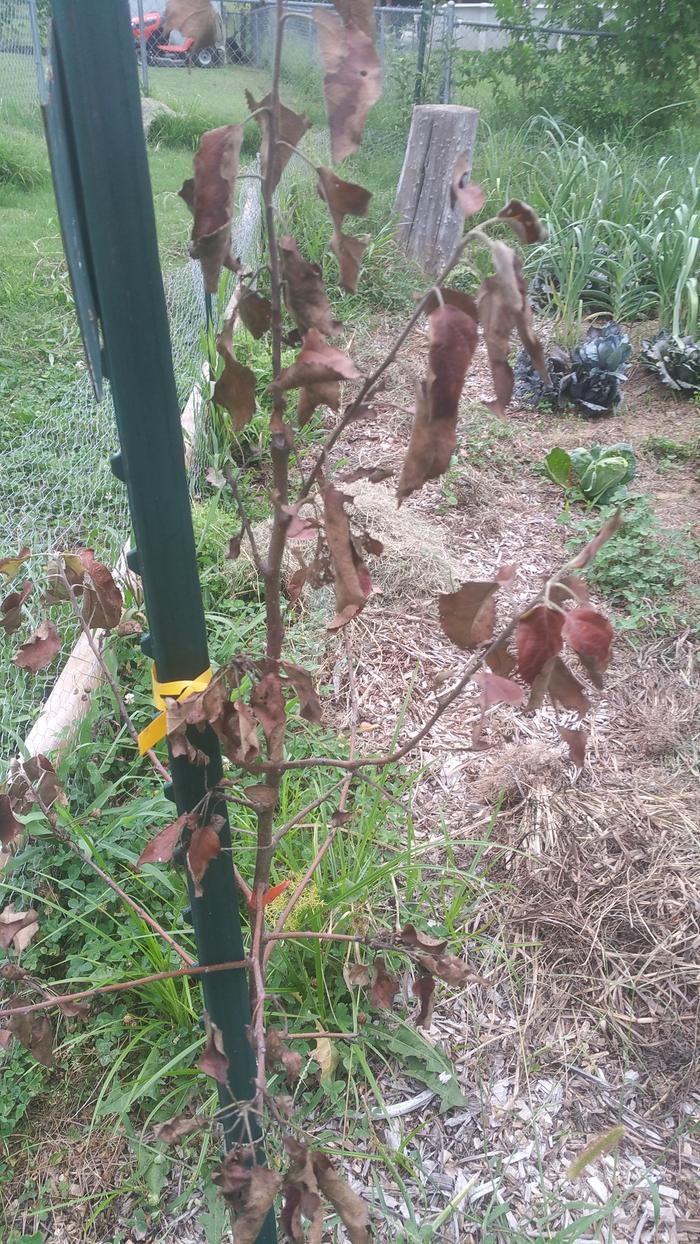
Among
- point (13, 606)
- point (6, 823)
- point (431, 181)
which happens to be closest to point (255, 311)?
point (13, 606)

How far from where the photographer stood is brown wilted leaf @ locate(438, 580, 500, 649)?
77 centimetres

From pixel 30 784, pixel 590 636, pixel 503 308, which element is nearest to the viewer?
→ pixel 503 308

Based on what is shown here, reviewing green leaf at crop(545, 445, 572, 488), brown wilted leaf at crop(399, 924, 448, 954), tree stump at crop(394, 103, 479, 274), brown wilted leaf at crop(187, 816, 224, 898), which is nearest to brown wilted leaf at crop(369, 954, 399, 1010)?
brown wilted leaf at crop(399, 924, 448, 954)

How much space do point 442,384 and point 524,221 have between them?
0.13 metres

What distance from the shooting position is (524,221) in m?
0.58

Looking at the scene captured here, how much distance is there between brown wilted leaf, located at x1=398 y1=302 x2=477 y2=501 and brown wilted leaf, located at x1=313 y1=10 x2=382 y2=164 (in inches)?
5.8

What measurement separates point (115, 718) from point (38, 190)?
25.3 feet

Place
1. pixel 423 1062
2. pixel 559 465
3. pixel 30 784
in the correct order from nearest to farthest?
1. pixel 30 784
2. pixel 423 1062
3. pixel 559 465

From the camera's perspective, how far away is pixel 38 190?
8.02 meters

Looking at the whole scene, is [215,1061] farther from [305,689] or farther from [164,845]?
[305,689]

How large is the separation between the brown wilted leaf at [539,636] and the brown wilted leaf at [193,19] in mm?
549

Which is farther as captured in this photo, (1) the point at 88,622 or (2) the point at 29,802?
(2) the point at 29,802

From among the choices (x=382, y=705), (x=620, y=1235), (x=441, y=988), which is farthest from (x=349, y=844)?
(x=620, y=1235)

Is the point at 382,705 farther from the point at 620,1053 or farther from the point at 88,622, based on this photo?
the point at 88,622
